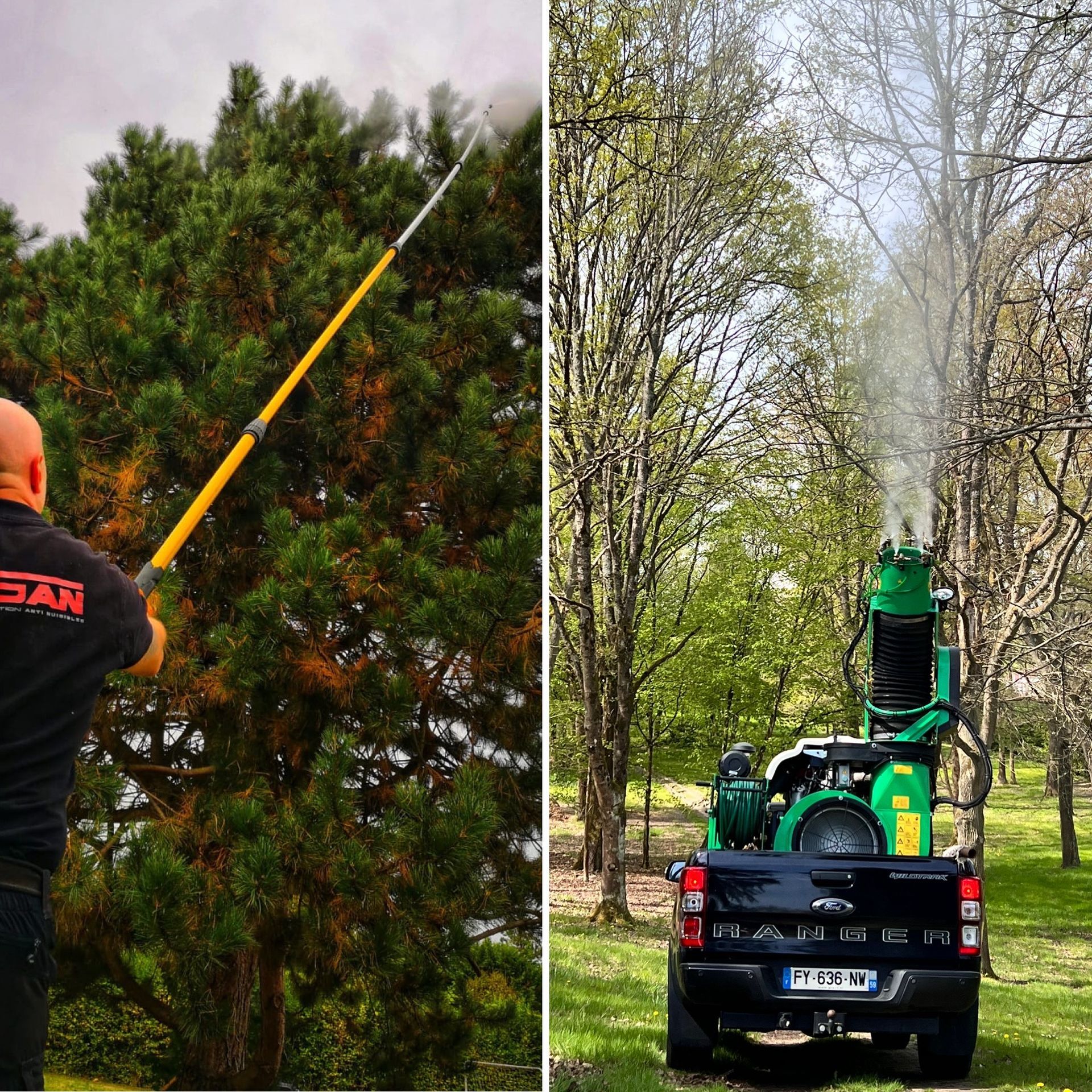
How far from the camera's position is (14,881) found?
Answer: 5.83ft

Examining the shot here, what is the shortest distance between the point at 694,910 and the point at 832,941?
320 mm

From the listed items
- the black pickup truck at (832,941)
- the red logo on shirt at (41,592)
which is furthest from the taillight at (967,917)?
the red logo on shirt at (41,592)

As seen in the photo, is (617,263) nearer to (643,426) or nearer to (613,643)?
(643,426)

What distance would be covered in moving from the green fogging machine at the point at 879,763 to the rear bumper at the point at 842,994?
13.1 inches

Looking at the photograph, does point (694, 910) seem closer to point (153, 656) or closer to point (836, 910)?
point (836, 910)

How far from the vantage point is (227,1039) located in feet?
8.71

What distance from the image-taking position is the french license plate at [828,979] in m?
2.52

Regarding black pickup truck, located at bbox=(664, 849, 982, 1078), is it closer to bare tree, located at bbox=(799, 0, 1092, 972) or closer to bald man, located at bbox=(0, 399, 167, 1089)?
bald man, located at bbox=(0, 399, 167, 1089)

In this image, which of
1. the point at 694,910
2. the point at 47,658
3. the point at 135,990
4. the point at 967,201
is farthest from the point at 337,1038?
the point at 967,201

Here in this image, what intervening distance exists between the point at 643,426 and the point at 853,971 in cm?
257

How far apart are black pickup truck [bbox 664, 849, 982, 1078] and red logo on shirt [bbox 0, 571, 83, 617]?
1.53 meters

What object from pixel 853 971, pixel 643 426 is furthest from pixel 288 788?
pixel 643 426

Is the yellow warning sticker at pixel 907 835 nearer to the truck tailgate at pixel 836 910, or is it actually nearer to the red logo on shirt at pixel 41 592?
the truck tailgate at pixel 836 910

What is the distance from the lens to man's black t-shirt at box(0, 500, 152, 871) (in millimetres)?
1819
